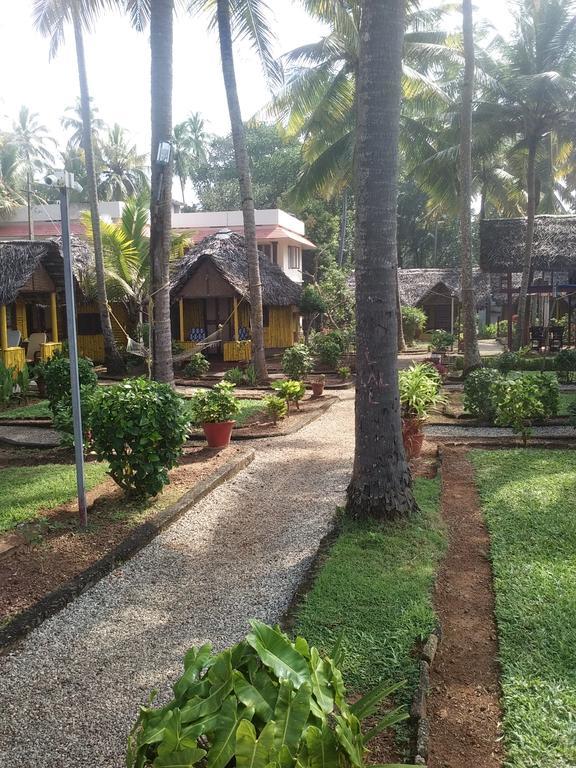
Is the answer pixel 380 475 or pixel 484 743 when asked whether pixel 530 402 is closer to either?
pixel 380 475

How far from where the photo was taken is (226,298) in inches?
901

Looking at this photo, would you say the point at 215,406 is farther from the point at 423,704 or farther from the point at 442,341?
the point at 442,341

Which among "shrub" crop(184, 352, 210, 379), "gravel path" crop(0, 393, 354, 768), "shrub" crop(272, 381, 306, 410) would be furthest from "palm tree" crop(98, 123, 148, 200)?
"gravel path" crop(0, 393, 354, 768)

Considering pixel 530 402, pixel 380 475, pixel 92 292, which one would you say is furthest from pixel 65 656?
pixel 92 292

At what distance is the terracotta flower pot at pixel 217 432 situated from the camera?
9367mm

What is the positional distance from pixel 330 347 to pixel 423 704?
15.7m

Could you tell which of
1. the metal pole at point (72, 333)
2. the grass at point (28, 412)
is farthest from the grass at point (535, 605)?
the grass at point (28, 412)

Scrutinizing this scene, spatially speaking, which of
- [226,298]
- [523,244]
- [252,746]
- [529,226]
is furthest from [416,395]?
[523,244]

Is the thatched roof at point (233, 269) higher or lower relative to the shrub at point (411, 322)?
higher

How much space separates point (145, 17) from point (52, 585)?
12.6 meters

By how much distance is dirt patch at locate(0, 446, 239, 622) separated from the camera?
472 cm

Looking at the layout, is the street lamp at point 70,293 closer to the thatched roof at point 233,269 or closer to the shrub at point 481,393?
the shrub at point 481,393

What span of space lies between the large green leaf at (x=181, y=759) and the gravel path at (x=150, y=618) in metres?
1.25

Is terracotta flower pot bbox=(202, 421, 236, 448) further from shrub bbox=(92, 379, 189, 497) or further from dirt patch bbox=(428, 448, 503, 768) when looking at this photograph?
dirt patch bbox=(428, 448, 503, 768)
